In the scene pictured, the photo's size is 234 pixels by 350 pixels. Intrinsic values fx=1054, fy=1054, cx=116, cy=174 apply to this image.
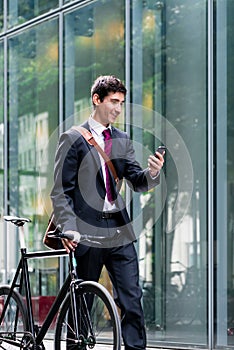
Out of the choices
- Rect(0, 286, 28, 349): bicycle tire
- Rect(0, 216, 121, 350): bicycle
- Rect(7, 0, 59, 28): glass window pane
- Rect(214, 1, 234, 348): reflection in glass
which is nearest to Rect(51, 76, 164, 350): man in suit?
Rect(0, 216, 121, 350): bicycle

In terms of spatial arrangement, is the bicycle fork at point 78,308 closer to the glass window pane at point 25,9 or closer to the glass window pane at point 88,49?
the glass window pane at point 88,49

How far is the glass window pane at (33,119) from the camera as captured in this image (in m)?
13.2


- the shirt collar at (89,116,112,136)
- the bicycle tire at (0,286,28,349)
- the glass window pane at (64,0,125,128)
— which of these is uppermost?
the glass window pane at (64,0,125,128)

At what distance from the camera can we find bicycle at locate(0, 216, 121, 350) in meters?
6.30

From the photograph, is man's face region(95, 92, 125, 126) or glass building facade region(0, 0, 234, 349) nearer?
man's face region(95, 92, 125, 126)

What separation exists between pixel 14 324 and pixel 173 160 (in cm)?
372

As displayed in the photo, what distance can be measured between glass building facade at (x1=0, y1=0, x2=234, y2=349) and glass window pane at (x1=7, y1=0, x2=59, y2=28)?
3cm

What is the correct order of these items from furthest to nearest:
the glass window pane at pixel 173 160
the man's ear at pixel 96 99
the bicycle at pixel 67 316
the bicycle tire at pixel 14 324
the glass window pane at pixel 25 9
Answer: the glass window pane at pixel 25 9, the glass window pane at pixel 173 160, the bicycle tire at pixel 14 324, the man's ear at pixel 96 99, the bicycle at pixel 67 316

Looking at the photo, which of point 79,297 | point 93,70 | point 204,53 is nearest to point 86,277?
point 79,297

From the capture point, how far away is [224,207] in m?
9.83

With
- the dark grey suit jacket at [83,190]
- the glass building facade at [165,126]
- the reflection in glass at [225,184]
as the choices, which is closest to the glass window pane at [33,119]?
the glass building facade at [165,126]

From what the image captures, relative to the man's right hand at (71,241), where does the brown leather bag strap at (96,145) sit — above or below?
above

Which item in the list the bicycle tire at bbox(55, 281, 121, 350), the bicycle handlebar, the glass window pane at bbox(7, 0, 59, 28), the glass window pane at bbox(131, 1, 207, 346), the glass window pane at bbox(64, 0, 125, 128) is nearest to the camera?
the bicycle tire at bbox(55, 281, 121, 350)

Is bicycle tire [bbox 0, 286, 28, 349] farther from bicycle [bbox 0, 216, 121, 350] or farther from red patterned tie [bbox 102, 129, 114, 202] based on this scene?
red patterned tie [bbox 102, 129, 114, 202]
